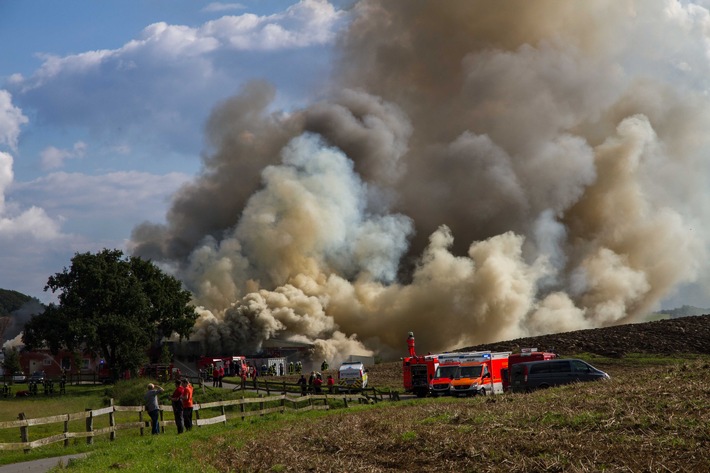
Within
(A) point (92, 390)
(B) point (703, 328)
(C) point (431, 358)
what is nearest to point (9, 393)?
(A) point (92, 390)

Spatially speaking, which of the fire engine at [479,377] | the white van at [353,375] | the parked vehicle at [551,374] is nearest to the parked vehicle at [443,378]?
the fire engine at [479,377]

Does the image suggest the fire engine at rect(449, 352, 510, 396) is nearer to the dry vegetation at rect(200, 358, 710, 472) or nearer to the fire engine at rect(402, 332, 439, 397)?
the fire engine at rect(402, 332, 439, 397)

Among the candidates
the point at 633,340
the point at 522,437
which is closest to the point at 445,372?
the point at 633,340

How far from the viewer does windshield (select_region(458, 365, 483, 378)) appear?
153ft

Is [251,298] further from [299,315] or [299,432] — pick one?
[299,432]

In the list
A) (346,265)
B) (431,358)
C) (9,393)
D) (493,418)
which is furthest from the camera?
(346,265)

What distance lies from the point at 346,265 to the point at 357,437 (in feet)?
239

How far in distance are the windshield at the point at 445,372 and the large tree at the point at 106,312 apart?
3379 cm

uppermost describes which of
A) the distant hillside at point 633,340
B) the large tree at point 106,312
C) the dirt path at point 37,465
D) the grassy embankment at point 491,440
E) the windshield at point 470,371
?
the large tree at point 106,312

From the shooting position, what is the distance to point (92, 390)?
6762 centimetres

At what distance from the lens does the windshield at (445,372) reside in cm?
4739

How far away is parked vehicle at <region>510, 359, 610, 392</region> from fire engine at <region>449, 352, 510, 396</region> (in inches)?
127

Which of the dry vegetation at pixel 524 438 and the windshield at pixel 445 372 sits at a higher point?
the windshield at pixel 445 372

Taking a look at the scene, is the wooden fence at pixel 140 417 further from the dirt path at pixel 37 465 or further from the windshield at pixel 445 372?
the windshield at pixel 445 372
